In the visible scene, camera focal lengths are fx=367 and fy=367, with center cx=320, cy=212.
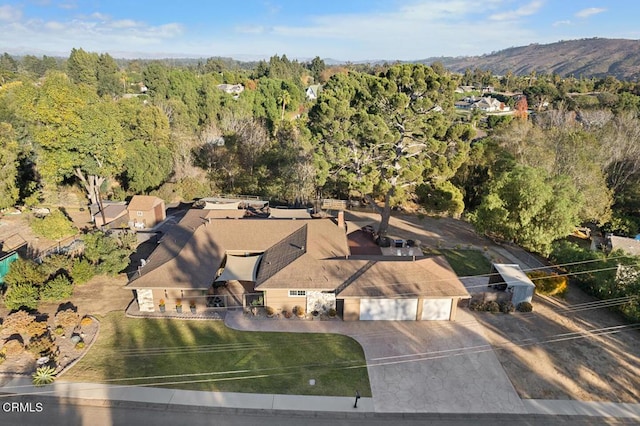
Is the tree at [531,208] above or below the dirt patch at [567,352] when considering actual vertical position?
above

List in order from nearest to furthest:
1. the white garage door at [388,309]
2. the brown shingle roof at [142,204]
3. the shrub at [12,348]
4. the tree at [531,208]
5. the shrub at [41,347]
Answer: the shrub at [41,347], the shrub at [12,348], the white garage door at [388,309], the tree at [531,208], the brown shingle roof at [142,204]

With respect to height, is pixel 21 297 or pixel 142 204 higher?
pixel 142 204

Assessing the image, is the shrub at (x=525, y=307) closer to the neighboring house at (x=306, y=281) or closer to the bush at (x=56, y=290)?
the neighboring house at (x=306, y=281)

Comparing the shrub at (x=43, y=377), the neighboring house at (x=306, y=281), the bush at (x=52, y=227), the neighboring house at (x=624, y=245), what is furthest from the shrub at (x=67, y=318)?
the neighboring house at (x=624, y=245)

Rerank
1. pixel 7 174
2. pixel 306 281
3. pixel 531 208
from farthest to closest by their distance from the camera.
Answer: pixel 7 174, pixel 531 208, pixel 306 281

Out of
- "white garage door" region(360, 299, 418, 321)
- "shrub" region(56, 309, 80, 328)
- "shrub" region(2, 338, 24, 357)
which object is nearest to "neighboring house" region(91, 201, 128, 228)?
"shrub" region(56, 309, 80, 328)

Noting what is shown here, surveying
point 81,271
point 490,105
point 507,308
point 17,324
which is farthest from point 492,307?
point 490,105

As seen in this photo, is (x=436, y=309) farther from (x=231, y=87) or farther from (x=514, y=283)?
(x=231, y=87)
